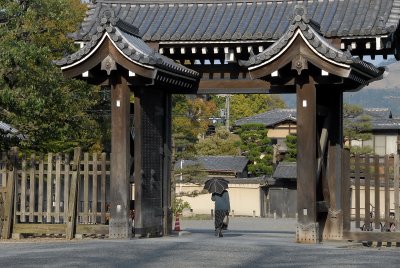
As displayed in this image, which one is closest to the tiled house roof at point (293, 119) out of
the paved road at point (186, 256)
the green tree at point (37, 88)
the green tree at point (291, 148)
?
the green tree at point (291, 148)

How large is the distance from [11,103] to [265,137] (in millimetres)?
52326

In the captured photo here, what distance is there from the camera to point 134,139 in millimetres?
21547

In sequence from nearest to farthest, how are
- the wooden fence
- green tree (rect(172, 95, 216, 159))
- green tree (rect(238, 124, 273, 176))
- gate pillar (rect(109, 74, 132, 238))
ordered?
gate pillar (rect(109, 74, 132, 238)), the wooden fence, green tree (rect(172, 95, 216, 159)), green tree (rect(238, 124, 273, 176))

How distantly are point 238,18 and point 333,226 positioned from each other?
567 cm

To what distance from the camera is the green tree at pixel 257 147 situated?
74312 millimetres

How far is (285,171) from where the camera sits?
223ft

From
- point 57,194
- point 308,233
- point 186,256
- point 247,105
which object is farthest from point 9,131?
point 247,105

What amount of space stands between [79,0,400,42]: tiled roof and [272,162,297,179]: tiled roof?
4355 cm

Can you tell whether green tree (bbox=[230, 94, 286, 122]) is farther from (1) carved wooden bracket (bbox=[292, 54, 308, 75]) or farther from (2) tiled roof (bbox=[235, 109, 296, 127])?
(1) carved wooden bracket (bbox=[292, 54, 308, 75])

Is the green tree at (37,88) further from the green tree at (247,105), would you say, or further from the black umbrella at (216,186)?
the green tree at (247,105)

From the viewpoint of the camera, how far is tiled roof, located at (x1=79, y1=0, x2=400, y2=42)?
71.0 ft

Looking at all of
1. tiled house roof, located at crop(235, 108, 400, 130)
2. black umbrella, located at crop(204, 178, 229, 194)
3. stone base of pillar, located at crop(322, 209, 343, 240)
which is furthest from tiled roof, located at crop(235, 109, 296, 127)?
stone base of pillar, located at crop(322, 209, 343, 240)

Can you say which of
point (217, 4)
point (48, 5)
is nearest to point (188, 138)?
point (48, 5)

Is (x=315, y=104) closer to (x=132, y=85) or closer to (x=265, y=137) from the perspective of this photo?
(x=132, y=85)
